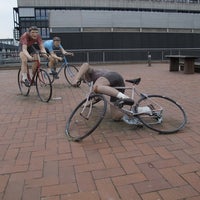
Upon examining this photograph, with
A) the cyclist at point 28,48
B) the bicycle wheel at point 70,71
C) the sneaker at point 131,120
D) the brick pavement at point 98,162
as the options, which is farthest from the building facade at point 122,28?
the sneaker at point 131,120

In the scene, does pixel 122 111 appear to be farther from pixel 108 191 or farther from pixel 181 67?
pixel 181 67

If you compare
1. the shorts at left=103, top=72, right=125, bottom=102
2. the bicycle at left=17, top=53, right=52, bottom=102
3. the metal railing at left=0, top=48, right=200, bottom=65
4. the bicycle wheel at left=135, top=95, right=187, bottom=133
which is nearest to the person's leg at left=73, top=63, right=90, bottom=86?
the shorts at left=103, top=72, right=125, bottom=102

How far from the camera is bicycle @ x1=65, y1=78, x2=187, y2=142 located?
14.4 feet

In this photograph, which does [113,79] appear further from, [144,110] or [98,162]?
[98,162]

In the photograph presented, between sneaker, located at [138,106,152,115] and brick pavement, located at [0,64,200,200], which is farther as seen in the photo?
sneaker, located at [138,106,152,115]

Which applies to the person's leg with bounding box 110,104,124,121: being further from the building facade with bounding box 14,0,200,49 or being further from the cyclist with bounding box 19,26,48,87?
the building facade with bounding box 14,0,200,49

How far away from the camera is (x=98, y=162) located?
344 cm

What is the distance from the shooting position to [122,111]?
4453 mm

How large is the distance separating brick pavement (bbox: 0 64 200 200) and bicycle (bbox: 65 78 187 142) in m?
0.13

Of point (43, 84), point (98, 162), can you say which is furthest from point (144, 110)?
point (43, 84)

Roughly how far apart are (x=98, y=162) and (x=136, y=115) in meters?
1.21

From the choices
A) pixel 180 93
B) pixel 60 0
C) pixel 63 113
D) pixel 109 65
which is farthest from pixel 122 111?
pixel 60 0

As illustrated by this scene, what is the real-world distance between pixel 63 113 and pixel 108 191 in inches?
120

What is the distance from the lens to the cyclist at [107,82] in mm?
4359
